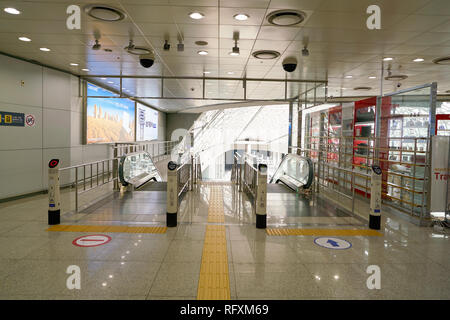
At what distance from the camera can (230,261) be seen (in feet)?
11.5

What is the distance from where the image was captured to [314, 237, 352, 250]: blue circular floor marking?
4.02 meters

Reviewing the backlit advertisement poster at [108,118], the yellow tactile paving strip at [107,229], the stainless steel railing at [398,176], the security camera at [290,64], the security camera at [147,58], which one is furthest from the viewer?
the backlit advertisement poster at [108,118]

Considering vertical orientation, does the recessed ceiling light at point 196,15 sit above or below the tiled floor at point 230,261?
above

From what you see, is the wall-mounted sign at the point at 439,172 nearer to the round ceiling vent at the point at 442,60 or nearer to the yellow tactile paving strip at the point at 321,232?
the yellow tactile paving strip at the point at 321,232

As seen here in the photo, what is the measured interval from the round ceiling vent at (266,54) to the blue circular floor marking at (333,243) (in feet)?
12.5

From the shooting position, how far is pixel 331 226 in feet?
16.4

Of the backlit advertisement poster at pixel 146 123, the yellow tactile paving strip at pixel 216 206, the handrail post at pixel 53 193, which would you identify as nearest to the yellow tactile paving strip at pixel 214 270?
the yellow tactile paving strip at pixel 216 206

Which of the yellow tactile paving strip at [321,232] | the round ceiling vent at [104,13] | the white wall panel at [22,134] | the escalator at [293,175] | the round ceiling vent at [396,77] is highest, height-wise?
the round ceiling vent at [396,77]

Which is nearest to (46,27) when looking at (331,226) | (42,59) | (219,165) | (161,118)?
(42,59)

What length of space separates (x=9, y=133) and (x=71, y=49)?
234 centimetres

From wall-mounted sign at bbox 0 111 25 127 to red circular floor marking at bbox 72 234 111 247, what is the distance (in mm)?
4036

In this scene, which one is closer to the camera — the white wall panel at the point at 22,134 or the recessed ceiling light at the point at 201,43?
the recessed ceiling light at the point at 201,43

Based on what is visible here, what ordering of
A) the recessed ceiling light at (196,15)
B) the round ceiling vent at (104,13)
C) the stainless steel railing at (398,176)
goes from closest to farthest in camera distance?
the round ceiling vent at (104,13) → the recessed ceiling light at (196,15) → the stainless steel railing at (398,176)

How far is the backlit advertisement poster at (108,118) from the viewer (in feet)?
32.4
